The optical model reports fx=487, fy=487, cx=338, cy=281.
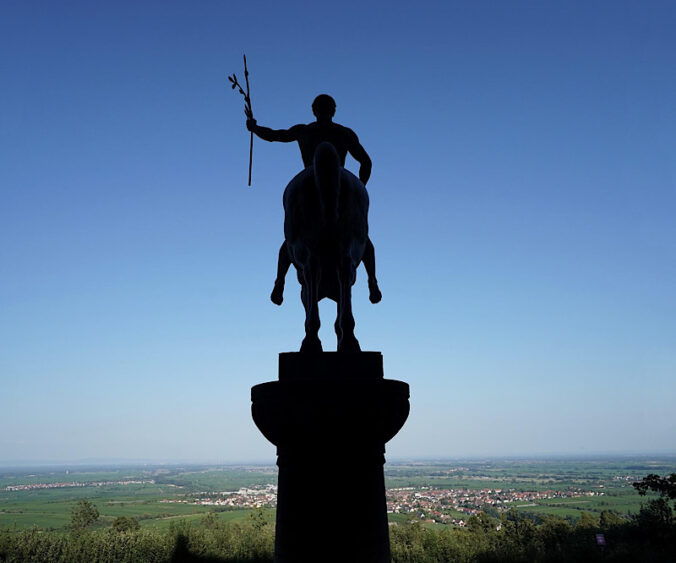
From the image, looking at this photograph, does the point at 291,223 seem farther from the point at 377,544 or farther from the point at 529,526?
the point at 529,526

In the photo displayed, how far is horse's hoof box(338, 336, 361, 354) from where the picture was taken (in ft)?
16.5

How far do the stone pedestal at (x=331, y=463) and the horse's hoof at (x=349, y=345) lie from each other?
60cm

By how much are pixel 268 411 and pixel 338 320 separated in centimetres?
144

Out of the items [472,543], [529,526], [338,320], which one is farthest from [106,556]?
[338,320]

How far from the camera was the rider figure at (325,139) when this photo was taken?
20.3ft

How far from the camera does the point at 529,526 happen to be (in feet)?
72.2

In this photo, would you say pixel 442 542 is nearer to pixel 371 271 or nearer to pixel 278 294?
pixel 371 271

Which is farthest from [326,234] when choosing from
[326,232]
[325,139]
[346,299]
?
[325,139]

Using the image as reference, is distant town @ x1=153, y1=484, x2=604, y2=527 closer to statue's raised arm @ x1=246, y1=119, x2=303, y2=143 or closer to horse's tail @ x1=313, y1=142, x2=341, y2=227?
statue's raised arm @ x1=246, y1=119, x2=303, y2=143

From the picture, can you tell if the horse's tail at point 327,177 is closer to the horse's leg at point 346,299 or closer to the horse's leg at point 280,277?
the horse's leg at point 346,299

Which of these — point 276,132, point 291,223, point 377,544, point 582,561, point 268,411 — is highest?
point 276,132

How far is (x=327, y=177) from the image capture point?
5.07 m

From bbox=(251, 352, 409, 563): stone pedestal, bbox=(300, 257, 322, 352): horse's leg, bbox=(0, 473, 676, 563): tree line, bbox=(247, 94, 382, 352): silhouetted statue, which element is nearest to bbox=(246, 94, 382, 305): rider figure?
bbox=(247, 94, 382, 352): silhouetted statue

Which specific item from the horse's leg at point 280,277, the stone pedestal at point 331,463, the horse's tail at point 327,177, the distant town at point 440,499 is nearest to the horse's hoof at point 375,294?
the horse's leg at point 280,277
